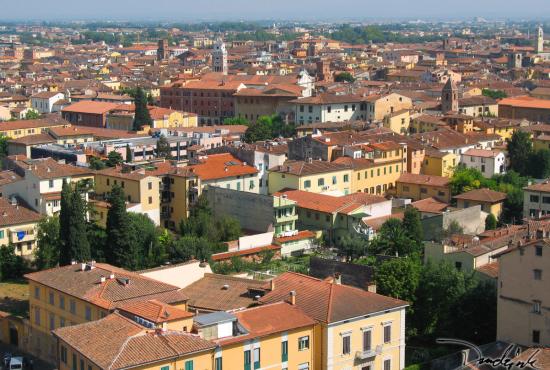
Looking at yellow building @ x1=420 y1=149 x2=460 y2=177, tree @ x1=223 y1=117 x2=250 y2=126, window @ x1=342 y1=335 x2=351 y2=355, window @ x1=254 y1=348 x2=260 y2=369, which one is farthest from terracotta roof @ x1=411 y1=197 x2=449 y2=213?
tree @ x1=223 y1=117 x2=250 y2=126

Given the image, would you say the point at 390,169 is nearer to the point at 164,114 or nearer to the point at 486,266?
the point at 486,266

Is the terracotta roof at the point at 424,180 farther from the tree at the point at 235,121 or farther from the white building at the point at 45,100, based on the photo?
the white building at the point at 45,100

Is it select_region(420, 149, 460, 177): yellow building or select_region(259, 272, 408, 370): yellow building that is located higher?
select_region(259, 272, 408, 370): yellow building

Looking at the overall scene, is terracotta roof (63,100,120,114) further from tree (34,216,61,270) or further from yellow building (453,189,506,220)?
tree (34,216,61,270)

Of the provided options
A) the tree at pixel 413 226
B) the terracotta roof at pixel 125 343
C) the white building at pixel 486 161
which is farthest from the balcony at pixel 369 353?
the white building at pixel 486 161

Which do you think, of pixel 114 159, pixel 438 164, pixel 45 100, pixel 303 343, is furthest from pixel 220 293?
pixel 45 100

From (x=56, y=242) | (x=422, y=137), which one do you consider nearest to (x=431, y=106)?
(x=422, y=137)
